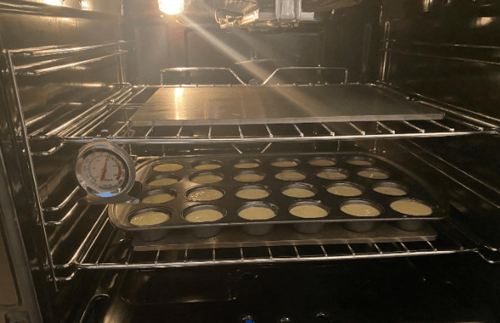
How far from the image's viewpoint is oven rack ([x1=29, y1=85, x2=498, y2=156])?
107cm

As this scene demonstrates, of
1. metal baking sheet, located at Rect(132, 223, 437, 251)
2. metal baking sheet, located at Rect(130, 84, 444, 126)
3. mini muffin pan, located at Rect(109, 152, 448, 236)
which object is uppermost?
metal baking sheet, located at Rect(130, 84, 444, 126)

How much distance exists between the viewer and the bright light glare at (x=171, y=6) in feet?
5.81

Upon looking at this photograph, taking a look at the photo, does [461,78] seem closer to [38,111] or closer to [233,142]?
[233,142]

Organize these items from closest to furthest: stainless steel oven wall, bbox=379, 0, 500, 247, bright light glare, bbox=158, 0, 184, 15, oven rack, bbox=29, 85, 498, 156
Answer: oven rack, bbox=29, 85, 498, 156 → stainless steel oven wall, bbox=379, 0, 500, 247 → bright light glare, bbox=158, 0, 184, 15

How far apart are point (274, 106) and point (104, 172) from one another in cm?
69

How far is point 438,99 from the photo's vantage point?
1.47m

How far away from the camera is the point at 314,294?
1295mm

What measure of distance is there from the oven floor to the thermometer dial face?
39 centimetres

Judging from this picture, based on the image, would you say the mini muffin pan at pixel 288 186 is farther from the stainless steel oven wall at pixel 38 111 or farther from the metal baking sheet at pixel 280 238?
the stainless steel oven wall at pixel 38 111

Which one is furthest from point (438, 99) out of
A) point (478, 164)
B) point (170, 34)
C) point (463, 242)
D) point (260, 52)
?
point (170, 34)

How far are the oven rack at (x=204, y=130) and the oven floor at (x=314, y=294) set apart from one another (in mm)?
510

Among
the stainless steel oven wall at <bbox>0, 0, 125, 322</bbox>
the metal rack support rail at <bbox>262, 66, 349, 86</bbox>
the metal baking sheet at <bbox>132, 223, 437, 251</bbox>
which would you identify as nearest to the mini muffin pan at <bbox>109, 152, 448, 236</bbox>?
the metal baking sheet at <bbox>132, 223, 437, 251</bbox>

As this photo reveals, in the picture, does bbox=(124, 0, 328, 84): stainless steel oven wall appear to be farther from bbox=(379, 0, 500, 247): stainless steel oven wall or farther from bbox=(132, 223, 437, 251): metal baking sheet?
bbox=(132, 223, 437, 251): metal baking sheet

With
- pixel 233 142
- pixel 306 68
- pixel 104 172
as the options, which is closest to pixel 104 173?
pixel 104 172
